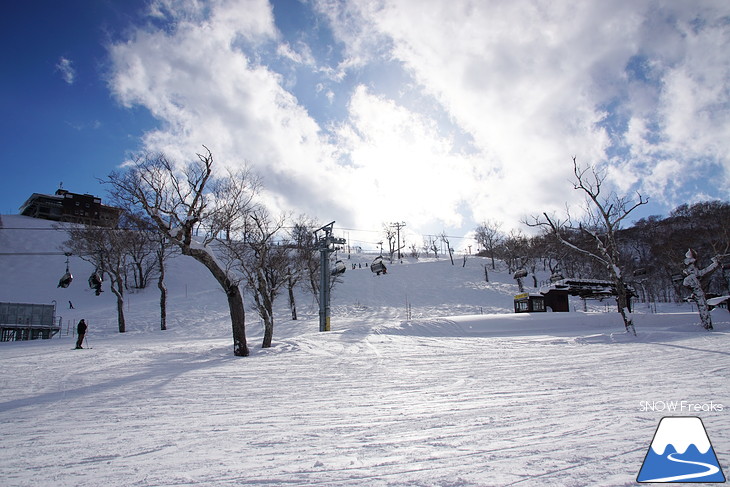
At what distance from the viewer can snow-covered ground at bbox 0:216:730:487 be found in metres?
3.60

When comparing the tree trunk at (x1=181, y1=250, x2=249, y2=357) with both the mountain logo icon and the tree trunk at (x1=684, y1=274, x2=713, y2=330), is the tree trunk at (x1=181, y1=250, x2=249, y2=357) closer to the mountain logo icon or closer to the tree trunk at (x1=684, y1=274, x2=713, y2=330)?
the mountain logo icon

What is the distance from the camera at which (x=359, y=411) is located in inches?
228

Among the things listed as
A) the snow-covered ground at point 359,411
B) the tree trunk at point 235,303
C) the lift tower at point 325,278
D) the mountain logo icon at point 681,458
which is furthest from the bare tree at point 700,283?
the tree trunk at point 235,303

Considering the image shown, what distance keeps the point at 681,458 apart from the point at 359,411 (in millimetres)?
3846

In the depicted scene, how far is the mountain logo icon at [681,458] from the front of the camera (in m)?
3.24

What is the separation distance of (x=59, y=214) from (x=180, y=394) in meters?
87.4

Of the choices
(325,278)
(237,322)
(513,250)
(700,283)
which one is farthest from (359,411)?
(513,250)

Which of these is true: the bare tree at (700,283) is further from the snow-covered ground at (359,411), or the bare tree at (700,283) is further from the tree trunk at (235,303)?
the tree trunk at (235,303)

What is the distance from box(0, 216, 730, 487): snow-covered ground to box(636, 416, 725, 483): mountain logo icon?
0.14m

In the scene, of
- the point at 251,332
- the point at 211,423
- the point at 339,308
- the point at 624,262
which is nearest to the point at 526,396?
the point at 211,423

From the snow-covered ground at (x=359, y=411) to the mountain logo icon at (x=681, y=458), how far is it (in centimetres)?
14

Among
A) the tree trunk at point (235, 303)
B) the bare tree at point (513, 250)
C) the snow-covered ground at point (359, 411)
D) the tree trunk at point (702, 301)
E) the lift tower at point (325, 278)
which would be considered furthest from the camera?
the bare tree at point (513, 250)

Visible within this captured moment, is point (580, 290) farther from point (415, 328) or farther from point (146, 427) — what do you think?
point (146, 427)

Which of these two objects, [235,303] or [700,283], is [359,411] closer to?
[235,303]
